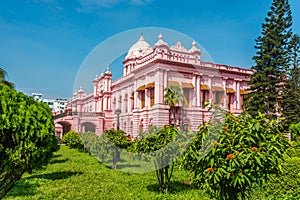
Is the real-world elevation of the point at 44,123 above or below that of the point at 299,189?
above

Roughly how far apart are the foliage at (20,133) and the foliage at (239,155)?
2.02 meters

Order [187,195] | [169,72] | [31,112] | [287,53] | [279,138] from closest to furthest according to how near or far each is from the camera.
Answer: [279,138], [31,112], [187,195], [169,72], [287,53]

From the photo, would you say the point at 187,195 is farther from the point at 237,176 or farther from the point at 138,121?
the point at 237,176

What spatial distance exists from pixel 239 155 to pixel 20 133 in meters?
2.56

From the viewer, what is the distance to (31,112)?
3.61 metres

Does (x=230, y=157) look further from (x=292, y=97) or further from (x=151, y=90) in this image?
(x=292, y=97)

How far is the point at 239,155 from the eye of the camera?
3004 mm

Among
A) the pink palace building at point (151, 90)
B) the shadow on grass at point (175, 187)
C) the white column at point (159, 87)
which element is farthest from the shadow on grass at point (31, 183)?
the white column at point (159, 87)

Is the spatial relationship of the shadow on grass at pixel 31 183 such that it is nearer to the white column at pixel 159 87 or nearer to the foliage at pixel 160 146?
the foliage at pixel 160 146

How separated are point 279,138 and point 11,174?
10.9ft

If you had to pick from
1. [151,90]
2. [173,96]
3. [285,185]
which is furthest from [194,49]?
[285,185]

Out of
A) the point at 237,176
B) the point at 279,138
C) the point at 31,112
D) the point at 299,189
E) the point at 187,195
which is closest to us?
the point at 237,176

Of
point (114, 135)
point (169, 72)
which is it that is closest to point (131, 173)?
point (114, 135)

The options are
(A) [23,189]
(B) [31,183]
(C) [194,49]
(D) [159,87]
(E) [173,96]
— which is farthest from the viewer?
(B) [31,183]
